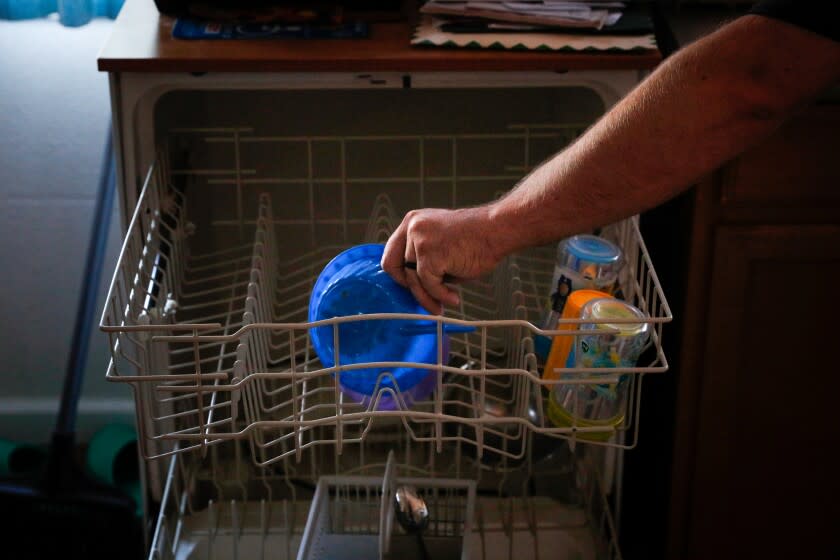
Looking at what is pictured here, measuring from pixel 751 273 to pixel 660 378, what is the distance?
0.26m

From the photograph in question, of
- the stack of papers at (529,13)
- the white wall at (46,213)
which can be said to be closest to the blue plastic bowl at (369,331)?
the stack of papers at (529,13)

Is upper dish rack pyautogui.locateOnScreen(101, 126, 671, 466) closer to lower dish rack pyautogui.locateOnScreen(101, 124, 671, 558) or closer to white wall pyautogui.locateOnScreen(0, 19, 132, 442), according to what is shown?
lower dish rack pyautogui.locateOnScreen(101, 124, 671, 558)

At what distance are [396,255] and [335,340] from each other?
0.41 feet

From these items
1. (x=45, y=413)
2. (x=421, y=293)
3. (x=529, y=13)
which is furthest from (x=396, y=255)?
(x=45, y=413)


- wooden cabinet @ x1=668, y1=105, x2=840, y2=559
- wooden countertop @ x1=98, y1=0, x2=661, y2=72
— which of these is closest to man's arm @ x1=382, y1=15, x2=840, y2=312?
wooden countertop @ x1=98, y1=0, x2=661, y2=72

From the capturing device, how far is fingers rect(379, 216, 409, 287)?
1081mm

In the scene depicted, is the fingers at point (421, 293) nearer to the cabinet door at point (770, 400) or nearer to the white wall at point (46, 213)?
the cabinet door at point (770, 400)

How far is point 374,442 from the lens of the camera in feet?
5.79

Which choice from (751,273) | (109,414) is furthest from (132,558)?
(751,273)

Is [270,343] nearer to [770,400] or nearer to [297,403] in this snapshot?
[297,403]

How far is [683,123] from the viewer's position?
93cm

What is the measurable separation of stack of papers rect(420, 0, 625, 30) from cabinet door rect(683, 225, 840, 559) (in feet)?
1.07

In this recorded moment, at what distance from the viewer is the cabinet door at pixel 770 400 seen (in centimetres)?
139

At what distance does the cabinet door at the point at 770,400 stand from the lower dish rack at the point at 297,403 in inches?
4.5
